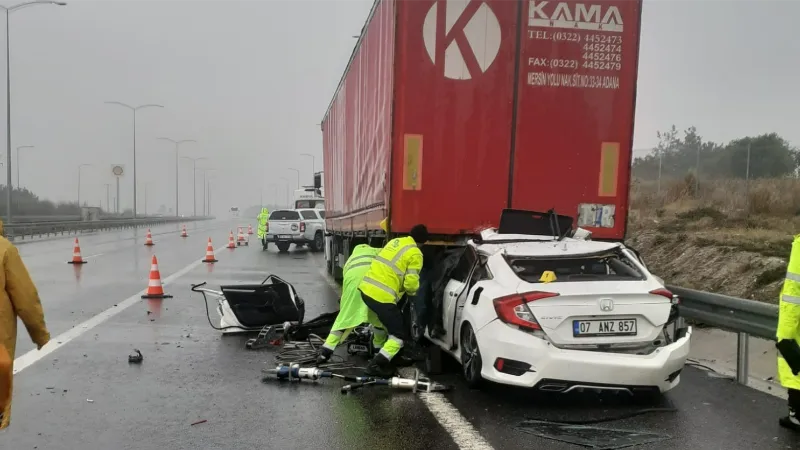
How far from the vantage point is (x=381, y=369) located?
6840 millimetres

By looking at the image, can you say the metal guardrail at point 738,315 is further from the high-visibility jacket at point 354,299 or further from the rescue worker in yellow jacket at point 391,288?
the high-visibility jacket at point 354,299

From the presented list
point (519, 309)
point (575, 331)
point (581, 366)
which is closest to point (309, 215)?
point (519, 309)

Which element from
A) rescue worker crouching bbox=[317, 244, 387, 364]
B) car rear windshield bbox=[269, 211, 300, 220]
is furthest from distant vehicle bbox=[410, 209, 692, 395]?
car rear windshield bbox=[269, 211, 300, 220]

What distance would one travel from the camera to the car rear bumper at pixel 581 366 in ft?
17.3

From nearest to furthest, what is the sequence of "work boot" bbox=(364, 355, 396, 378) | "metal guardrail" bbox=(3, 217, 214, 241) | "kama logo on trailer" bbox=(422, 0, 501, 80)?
"work boot" bbox=(364, 355, 396, 378)
"kama logo on trailer" bbox=(422, 0, 501, 80)
"metal guardrail" bbox=(3, 217, 214, 241)

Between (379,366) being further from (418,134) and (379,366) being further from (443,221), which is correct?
(418,134)

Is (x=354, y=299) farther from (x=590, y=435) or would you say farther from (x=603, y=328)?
(x=590, y=435)

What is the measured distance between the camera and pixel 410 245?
22.4 feet

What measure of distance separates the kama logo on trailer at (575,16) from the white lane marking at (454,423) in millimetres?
4096

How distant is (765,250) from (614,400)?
6.66 m

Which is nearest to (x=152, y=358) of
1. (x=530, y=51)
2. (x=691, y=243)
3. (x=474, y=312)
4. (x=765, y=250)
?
(x=474, y=312)

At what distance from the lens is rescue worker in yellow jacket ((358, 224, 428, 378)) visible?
674cm

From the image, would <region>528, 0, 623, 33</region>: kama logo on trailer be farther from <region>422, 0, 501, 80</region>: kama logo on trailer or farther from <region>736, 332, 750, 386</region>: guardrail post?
<region>736, 332, 750, 386</region>: guardrail post

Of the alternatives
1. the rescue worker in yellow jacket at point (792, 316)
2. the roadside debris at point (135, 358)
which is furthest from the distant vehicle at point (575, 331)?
the roadside debris at point (135, 358)
